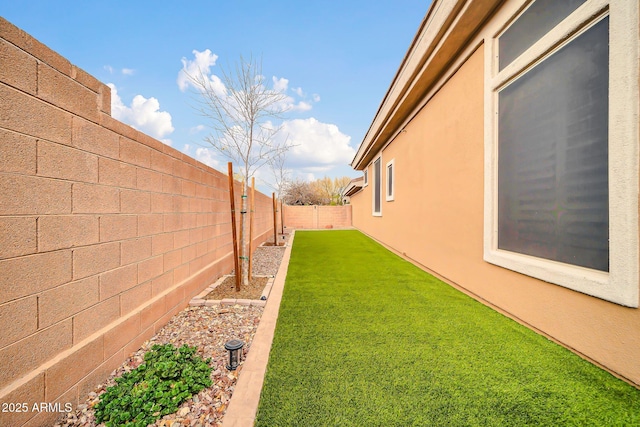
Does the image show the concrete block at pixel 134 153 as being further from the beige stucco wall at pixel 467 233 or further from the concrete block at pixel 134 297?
the beige stucco wall at pixel 467 233

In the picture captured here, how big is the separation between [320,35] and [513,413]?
11.3 metres

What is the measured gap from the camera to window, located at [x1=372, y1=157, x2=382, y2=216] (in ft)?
29.9

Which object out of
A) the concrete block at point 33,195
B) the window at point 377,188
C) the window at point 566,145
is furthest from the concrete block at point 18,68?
the window at point 377,188

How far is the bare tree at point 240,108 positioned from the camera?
17.7 feet

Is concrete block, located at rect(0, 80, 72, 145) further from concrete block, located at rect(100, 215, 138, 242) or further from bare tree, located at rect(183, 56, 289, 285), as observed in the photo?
bare tree, located at rect(183, 56, 289, 285)

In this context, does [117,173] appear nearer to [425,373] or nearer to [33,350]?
[33,350]

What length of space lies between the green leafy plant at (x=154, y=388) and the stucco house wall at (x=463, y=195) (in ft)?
9.83

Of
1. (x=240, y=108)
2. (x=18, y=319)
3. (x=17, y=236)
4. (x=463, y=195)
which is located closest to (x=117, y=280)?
(x=18, y=319)

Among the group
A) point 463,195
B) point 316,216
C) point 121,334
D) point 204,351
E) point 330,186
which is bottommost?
point 204,351

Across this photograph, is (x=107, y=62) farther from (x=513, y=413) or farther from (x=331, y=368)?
(x=513, y=413)

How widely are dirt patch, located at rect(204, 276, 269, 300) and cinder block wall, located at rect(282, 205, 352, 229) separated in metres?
14.5

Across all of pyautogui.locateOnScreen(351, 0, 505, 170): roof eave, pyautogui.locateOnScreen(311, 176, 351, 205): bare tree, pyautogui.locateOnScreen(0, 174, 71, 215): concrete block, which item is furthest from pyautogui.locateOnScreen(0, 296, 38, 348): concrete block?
pyautogui.locateOnScreen(311, 176, 351, 205): bare tree

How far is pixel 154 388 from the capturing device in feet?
5.51

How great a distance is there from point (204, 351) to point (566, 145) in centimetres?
379
